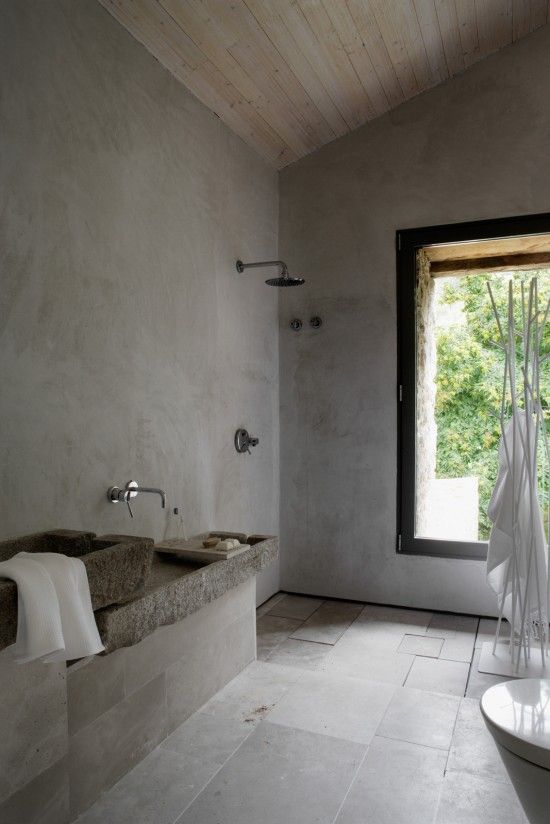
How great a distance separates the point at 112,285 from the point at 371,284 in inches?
74.9

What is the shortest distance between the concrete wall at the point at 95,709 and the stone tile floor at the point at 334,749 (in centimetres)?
7

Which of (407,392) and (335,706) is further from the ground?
(407,392)

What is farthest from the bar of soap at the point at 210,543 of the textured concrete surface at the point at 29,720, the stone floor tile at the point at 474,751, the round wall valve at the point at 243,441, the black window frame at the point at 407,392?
the black window frame at the point at 407,392

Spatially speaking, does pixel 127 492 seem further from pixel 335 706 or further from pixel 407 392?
pixel 407 392

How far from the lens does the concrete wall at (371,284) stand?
3627 millimetres

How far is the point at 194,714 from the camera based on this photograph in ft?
8.37

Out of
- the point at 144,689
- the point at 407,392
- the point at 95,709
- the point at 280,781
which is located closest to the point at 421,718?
the point at 280,781

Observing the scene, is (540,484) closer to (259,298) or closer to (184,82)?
(259,298)

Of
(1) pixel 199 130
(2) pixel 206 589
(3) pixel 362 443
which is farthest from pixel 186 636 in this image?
(1) pixel 199 130

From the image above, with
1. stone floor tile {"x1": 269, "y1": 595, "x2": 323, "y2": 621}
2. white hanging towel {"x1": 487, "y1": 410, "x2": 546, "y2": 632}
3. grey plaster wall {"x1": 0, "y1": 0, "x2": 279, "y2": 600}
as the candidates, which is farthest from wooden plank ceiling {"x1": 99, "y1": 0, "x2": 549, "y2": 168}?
stone floor tile {"x1": 269, "y1": 595, "x2": 323, "y2": 621}

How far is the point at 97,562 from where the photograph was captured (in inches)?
68.3

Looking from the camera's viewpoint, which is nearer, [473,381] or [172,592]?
[172,592]

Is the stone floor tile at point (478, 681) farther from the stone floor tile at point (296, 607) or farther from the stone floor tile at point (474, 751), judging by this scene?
the stone floor tile at point (296, 607)

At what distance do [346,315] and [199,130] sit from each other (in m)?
1.42
